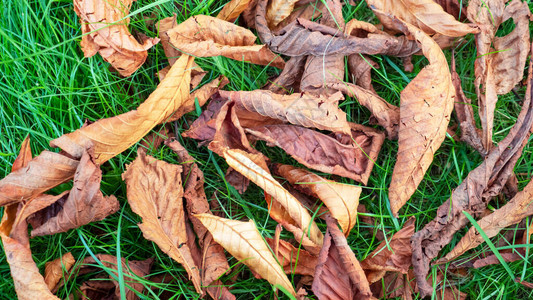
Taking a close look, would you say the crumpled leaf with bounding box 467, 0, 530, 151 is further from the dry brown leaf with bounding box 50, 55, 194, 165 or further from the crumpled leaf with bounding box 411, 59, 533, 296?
the dry brown leaf with bounding box 50, 55, 194, 165

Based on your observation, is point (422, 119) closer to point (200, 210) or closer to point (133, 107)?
point (200, 210)

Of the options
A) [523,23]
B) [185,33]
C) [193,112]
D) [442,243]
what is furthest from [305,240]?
[523,23]

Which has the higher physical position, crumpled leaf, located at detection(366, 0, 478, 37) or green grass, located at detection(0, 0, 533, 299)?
crumpled leaf, located at detection(366, 0, 478, 37)

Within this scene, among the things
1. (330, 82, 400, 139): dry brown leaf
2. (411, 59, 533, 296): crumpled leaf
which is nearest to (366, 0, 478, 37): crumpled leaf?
(330, 82, 400, 139): dry brown leaf

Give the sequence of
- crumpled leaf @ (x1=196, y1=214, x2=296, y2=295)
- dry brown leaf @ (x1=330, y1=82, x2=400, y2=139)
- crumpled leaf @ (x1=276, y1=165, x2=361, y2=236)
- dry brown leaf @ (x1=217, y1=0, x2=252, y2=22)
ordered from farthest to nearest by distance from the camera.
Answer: dry brown leaf @ (x1=217, y1=0, x2=252, y2=22), dry brown leaf @ (x1=330, y1=82, x2=400, y2=139), crumpled leaf @ (x1=276, y1=165, x2=361, y2=236), crumpled leaf @ (x1=196, y1=214, x2=296, y2=295)

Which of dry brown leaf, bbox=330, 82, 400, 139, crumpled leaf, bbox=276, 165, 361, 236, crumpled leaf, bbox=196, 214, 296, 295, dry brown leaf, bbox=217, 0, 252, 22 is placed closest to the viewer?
crumpled leaf, bbox=196, 214, 296, 295

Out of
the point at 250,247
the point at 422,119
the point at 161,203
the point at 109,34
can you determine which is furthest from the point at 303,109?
the point at 109,34

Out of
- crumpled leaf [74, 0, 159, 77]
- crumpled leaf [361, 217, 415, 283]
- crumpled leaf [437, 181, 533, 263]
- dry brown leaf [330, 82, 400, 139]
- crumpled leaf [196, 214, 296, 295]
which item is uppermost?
crumpled leaf [74, 0, 159, 77]
